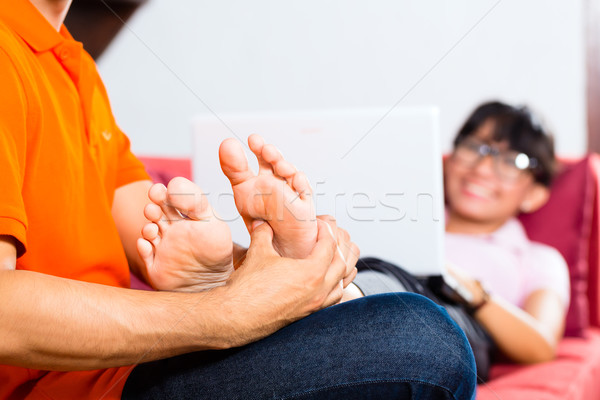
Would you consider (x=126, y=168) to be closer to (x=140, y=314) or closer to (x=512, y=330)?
(x=140, y=314)

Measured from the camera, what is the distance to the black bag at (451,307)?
3.46 feet

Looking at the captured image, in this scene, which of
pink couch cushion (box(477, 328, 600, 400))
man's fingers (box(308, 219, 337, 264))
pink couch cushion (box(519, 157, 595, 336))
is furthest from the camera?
pink couch cushion (box(519, 157, 595, 336))

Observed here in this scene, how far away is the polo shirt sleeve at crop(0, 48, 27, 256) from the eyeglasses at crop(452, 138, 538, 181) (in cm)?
131

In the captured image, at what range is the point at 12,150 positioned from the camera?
0.58 m

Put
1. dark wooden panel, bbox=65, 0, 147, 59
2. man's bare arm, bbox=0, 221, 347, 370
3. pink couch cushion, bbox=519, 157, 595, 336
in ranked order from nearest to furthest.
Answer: man's bare arm, bbox=0, 221, 347, 370 → pink couch cushion, bbox=519, 157, 595, 336 → dark wooden panel, bbox=65, 0, 147, 59

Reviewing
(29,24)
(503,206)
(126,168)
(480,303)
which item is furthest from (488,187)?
(29,24)

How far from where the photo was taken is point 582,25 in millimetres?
2283

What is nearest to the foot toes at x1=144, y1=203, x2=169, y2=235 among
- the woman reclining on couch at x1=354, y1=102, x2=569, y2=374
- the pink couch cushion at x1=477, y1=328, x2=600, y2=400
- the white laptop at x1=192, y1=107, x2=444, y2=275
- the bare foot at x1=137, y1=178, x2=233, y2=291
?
the bare foot at x1=137, y1=178, x2=233, y2=291

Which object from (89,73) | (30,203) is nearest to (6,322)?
(30,203)

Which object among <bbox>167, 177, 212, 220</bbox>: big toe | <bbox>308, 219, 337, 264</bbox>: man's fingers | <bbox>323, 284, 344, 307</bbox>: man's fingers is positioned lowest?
<bbox>323, 284, 344, 307</bbox>: man's fingers

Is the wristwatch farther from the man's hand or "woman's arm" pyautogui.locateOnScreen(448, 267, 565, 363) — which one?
the man's hand

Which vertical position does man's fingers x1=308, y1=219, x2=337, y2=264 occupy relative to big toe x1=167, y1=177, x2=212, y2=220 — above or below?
below

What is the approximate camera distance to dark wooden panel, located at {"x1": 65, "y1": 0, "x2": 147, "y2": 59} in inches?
72.5

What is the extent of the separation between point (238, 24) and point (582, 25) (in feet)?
4.20
